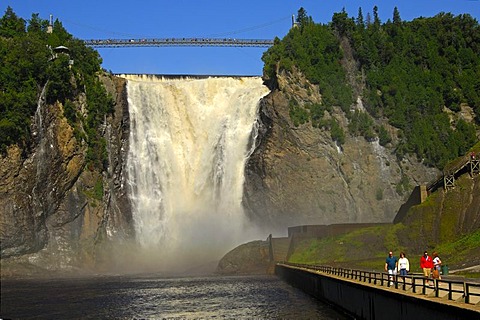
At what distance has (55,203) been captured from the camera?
105 metres

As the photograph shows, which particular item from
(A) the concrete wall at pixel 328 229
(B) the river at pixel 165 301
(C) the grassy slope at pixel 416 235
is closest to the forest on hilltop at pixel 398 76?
(A) the concrete wall at pixel 328 229

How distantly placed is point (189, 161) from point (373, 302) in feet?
301

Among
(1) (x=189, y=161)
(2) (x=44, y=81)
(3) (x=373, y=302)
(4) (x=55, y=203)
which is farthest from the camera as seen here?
(1) (x=189, y=161)

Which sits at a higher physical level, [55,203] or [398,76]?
[398,76]

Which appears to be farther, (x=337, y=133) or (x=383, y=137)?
(x=383, y=137)

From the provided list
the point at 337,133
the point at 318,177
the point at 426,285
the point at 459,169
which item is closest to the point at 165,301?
the point at 426,285

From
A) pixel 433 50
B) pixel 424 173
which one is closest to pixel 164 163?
pixel 424 173

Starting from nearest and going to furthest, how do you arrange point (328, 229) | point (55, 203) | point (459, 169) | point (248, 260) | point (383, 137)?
point (459, 169)
point (328, 229)
point (248, 260)
point (55, 203)
point (383, 137)

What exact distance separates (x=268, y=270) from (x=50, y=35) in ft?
187

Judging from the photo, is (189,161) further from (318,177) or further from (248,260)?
(248,260)

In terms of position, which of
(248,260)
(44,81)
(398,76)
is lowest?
(248,260)

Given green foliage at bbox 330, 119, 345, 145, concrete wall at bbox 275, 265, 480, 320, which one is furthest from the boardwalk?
green foliage at bbox 330, 119, 345, 145

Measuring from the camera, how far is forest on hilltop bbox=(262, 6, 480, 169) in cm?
11900

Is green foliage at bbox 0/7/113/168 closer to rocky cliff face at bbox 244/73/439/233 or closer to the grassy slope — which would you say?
rocky cliff face at bbox 244/73/439/233
